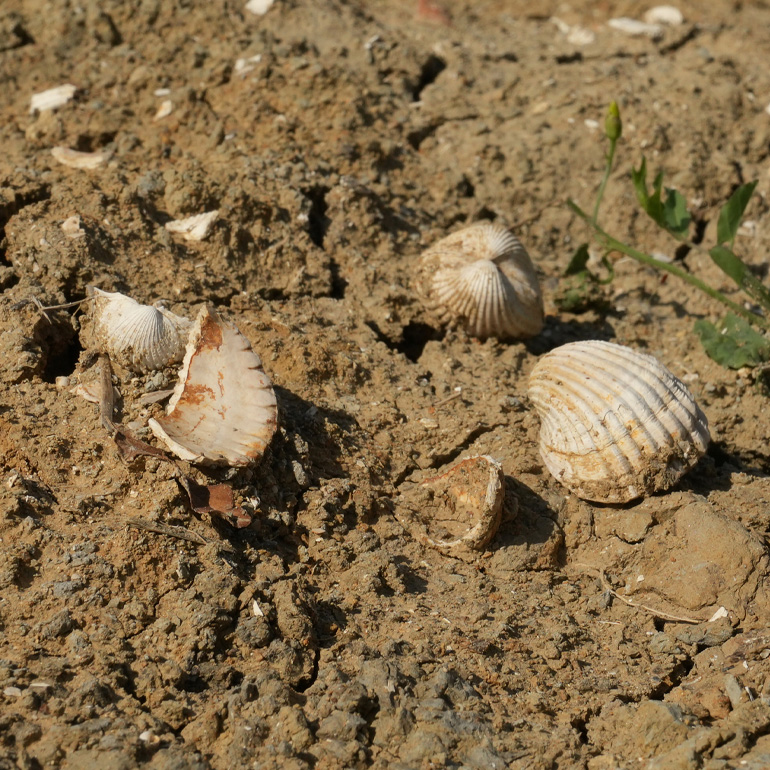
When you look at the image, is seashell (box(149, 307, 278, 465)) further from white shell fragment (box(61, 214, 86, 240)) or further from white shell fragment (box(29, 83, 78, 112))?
white shell fragment (box(29, 83, 78, 112))

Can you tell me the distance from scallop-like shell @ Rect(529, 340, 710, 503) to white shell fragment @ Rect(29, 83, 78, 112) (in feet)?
9.67

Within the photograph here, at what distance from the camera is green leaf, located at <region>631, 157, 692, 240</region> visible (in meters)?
3.72

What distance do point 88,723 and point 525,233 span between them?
329cm

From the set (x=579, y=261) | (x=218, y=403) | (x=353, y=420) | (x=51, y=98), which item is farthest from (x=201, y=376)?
(x=51, y=98)

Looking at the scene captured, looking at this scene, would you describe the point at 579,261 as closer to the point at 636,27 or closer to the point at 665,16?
the point at 636,27

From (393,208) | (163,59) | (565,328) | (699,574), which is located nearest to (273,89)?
(163,59)

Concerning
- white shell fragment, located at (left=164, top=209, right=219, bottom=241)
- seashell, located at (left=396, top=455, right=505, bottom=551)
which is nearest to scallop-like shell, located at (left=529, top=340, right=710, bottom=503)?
seashell, located at (left=396, top=455, right=505, bottom=551)

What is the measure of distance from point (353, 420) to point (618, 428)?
99cm

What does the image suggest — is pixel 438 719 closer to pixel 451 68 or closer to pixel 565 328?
Result: pixel 565 328

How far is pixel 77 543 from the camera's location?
8.30 feet

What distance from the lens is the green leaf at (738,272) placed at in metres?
3.58

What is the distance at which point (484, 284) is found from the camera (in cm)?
372

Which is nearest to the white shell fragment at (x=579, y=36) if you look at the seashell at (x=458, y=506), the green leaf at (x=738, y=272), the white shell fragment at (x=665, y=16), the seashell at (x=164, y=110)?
the white shell fragment at (x=665, y=16)

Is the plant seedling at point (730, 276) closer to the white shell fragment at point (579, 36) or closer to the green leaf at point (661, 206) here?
the green leaf at point (661, 206)
